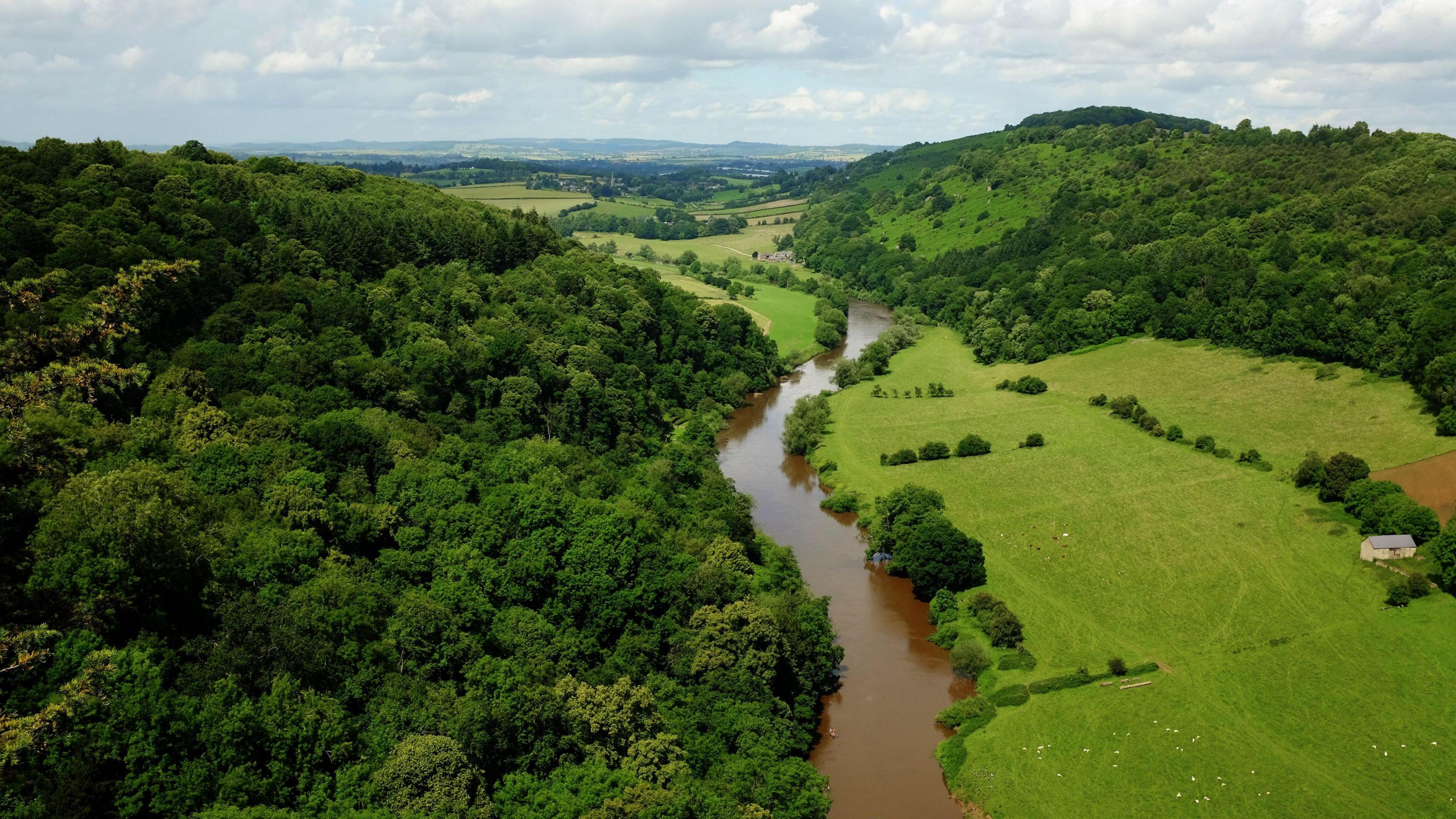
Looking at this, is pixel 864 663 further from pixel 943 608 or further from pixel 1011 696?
pixel 1011 696

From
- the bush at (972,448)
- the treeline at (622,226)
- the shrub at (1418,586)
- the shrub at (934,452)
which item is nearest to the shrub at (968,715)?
the shrub at (1418,586)

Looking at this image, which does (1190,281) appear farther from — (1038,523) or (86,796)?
(86,796)

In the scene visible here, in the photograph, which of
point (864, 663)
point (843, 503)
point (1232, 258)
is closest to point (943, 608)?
point (864, 663)

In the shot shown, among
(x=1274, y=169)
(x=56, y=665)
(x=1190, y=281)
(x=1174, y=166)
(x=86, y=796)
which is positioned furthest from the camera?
(x=1174, y=166)

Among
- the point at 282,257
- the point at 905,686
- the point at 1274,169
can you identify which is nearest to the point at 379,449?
the point at 282,257

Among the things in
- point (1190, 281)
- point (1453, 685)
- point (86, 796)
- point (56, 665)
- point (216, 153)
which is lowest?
point (1453, 685)

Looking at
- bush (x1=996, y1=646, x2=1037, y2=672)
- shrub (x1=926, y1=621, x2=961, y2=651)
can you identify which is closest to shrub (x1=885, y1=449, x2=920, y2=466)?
shrub (x1=926, y1=621, x2=961, y2=651)

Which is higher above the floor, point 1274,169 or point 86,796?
point 1274,169
